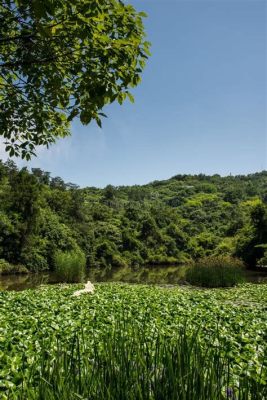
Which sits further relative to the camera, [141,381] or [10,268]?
[10,268]

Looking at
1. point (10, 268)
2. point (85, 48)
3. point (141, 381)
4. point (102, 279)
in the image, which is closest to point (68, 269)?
point (102, 279)

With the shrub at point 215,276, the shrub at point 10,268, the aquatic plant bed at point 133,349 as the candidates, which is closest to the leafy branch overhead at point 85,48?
the aquatic plant bed at point 133,349

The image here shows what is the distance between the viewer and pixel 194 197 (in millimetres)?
113750

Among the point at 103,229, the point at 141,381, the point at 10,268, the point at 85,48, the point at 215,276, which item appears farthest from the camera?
the point at 103,229

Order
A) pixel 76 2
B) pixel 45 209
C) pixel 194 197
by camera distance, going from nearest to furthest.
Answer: pixel 76 2 → pixel 45 209 → pixel 194 197

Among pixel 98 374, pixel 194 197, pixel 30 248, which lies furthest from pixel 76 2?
pixel 194 197

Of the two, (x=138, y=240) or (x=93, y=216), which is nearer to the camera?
(x=93, y=216)

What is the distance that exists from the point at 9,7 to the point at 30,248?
104 feet

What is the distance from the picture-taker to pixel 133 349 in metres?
2.25

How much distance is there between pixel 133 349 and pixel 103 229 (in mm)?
49613

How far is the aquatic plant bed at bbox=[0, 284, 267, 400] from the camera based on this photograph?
1900 millimetres

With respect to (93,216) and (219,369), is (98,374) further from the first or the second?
(93,216)

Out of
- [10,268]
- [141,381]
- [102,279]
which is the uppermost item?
[141,381]

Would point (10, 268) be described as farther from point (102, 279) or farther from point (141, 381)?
point (141, 381)
